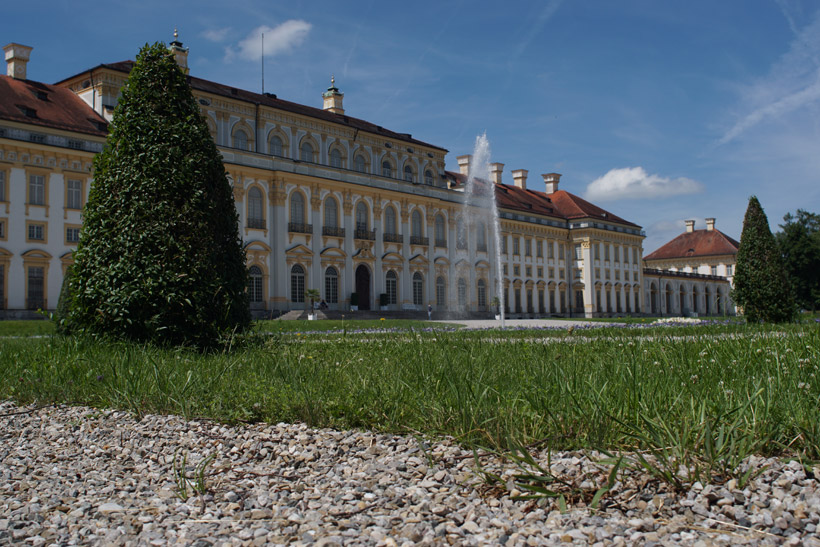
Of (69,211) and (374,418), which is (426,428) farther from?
(69,211)

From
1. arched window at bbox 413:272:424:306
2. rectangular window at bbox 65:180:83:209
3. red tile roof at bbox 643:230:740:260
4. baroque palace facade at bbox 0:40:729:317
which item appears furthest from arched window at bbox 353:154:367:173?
red tile roof at bbox 643:230:740:260

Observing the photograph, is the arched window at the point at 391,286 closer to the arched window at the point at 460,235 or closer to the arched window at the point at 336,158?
the arched window at the point at 460,235

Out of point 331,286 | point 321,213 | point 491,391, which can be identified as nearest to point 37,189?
point 321,213

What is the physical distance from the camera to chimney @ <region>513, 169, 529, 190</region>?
68.4m

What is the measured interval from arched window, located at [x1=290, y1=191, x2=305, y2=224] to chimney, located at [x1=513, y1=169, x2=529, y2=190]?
31999 mm

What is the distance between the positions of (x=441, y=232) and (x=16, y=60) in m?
27.7

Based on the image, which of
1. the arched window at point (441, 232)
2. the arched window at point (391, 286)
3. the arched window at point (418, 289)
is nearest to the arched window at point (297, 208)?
the arched window at point (391, 286)

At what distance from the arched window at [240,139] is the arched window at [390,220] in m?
10.2

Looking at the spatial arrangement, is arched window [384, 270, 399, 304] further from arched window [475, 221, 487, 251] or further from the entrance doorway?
arched window [475, 221, 487, 251]

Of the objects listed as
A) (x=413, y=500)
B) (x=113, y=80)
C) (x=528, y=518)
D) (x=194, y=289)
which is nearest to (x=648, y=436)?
(x=528, y=518)

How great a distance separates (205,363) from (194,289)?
1.89m

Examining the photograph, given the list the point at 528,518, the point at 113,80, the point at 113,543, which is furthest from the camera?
the point at 113,80

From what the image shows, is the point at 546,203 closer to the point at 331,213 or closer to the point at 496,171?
the point at 496,171

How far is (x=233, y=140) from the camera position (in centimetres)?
4047
